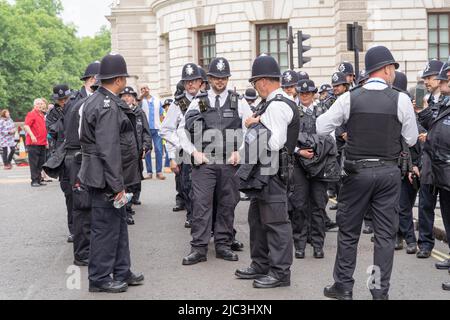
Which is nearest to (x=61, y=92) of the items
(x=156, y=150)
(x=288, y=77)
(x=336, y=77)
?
→ (x=288, y=77)

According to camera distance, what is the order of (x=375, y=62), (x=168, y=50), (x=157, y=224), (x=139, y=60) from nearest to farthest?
(x=375, y=62)
(x=157, y=224)
(x=168, y=50)
(x=139, y=60)

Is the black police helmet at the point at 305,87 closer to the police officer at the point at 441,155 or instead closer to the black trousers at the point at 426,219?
the police officer at the point at 441,155

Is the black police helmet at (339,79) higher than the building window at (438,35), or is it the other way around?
the building window at (438,35)

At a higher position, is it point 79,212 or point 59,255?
point 79,212

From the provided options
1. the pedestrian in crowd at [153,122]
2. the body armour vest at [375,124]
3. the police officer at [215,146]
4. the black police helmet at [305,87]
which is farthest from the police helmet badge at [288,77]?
the pedestrian in crowd at [153,122]

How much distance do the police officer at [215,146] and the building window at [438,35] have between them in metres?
19.4

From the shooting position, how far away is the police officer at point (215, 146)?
7484 millimetres

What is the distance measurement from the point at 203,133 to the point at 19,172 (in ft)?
49.2

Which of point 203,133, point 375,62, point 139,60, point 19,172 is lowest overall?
point 19,172

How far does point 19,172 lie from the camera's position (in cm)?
2105

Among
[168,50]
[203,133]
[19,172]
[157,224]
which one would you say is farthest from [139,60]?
[203,133]

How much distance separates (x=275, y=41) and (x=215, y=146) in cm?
1979

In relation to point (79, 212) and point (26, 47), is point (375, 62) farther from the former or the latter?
Result: point (26, 47)

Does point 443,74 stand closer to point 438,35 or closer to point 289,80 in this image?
point 289,80
